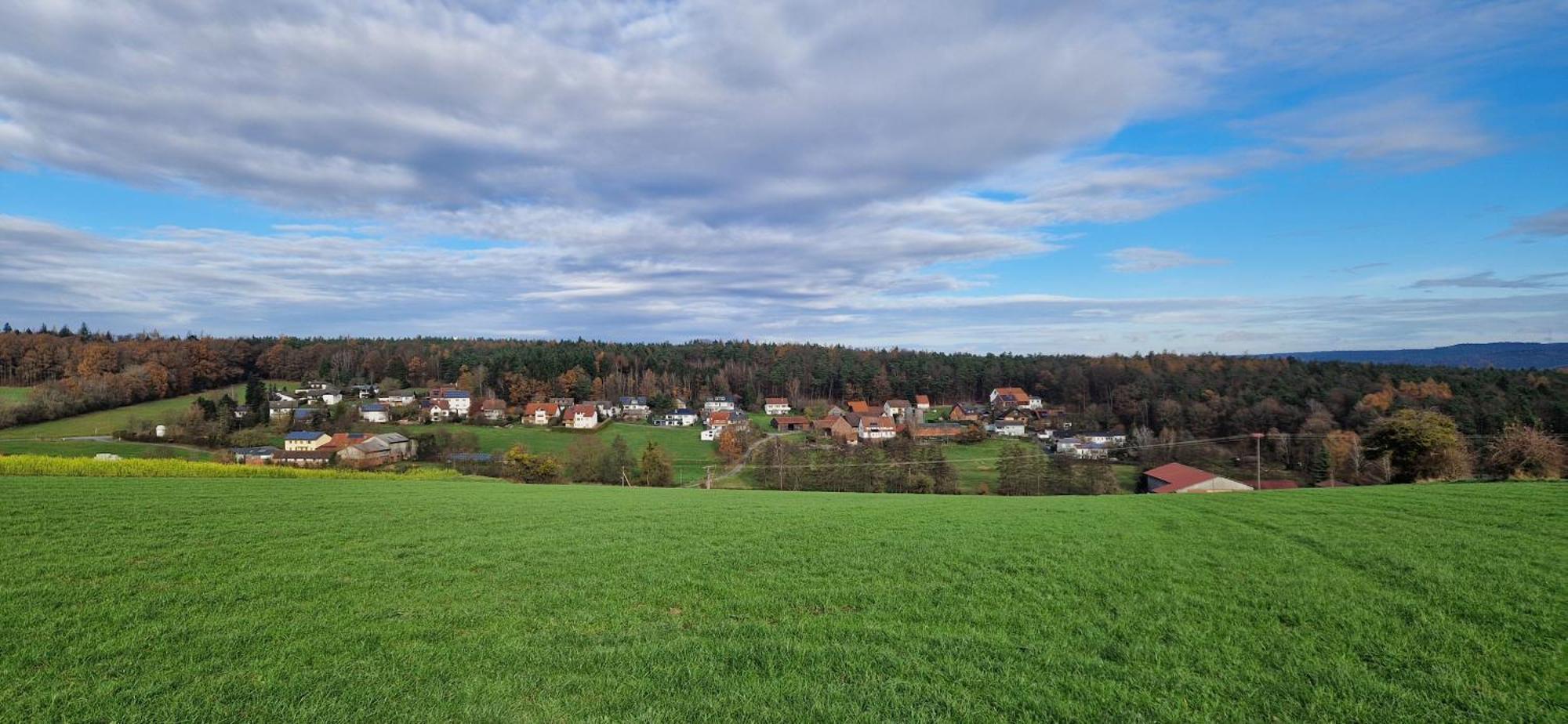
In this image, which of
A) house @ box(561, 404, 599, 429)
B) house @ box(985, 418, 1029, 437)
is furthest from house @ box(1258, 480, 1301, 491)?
house @ box(561, 404, 599, 429)

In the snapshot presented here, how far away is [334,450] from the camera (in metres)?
64.1

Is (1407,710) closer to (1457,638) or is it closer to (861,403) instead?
(1457,638)

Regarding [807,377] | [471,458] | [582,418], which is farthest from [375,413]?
[807,377]

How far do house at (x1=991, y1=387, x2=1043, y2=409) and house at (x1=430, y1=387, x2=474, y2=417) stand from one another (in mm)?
91008

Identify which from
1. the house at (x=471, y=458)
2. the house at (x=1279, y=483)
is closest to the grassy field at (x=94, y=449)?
the house at (x=471, y=458)

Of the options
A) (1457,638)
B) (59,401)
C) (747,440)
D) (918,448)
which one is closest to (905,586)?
(1457,638)

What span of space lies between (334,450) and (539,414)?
35098 millimetres

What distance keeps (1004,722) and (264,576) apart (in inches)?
347

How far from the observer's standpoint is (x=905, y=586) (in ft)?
27.8

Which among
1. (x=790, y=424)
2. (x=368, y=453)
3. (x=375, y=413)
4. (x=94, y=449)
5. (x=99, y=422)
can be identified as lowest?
(x=790, y=424)

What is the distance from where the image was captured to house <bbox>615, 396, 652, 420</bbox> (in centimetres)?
11206

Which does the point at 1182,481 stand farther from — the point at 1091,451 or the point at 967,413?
the point at 967,413

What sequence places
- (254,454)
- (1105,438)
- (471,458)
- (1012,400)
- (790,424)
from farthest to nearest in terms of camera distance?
(1012,400) → (790,424) → (1105,438) → (471,458) → (254,454)

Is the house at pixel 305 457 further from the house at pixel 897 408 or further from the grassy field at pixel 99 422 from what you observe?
the house at pixel 897 408
